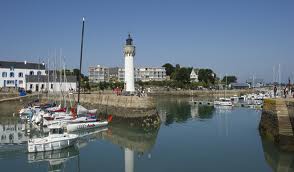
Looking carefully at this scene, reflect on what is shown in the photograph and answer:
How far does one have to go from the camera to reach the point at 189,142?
29.3m

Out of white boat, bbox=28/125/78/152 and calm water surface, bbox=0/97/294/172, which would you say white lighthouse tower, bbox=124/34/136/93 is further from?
white boat, bbox=28/125/78/152

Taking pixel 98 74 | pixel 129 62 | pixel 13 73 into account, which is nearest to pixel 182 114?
pixel 129 62

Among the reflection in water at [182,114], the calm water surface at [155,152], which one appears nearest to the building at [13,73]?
the reflection in water at [182,114]

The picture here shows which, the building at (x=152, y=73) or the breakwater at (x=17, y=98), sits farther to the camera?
the building at (x=152, y=73)

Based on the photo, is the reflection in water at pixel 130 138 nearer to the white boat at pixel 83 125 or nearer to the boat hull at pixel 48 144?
the white boat at pixel 83 125

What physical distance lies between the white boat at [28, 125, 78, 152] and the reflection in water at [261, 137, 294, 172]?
13.9m

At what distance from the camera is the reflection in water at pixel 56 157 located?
21.9 m

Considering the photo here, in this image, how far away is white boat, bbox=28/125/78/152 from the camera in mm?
23797

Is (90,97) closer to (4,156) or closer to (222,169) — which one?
(4,156)

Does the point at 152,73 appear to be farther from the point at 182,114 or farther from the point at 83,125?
the point at 83,125

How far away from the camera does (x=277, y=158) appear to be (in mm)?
22797

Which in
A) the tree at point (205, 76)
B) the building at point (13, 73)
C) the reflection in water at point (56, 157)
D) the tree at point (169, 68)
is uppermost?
the tree at point (169, 68)

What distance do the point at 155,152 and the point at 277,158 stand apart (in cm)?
848

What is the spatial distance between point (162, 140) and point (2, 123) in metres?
21.0
